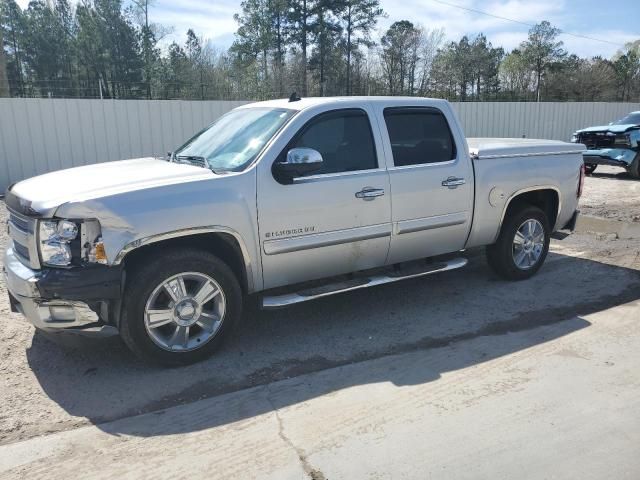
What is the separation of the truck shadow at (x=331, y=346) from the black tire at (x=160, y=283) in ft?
0.42

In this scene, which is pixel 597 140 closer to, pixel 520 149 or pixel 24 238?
pixel 520 149

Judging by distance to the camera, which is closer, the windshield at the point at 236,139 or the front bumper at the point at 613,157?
the windshield at the point at 236,139

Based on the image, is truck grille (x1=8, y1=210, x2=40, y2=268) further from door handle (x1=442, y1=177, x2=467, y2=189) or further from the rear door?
door handle (x1=442, y1=177, x2=467, y2=189)

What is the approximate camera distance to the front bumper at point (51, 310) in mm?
3744

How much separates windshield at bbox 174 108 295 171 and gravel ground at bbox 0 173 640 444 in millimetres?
1494

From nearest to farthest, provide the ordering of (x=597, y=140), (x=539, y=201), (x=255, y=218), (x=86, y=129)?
1. (x=255, y=218)
2. (x=539, y=201)
3. (x=86, y=129)
4. (x=597, y=140)

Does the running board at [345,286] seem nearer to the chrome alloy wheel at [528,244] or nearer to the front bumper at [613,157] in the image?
the chrome alloy wheel at [528,244]

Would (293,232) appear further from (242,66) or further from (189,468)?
(242,66)

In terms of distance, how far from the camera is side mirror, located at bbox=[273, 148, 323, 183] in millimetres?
4254

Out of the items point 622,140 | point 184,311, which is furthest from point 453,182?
point 622,140

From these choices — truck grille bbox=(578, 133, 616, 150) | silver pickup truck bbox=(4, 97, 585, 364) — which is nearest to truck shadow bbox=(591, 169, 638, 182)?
truck grille bbox=(578, 133, 616, 150)

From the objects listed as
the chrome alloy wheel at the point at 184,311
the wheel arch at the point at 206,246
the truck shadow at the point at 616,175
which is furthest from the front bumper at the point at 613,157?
the chrome alloy wheel at the point at 184,311

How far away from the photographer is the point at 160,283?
3.96 meters

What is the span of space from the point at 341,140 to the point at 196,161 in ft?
4.12
